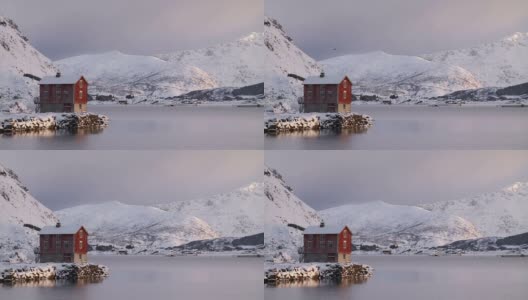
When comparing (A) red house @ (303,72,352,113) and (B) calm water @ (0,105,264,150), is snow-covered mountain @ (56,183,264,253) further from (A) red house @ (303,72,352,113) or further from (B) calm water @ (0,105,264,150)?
(A) red house @ (303,72,352,113)

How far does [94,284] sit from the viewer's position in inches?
2741

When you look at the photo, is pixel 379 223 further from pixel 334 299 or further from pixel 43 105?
pixel 334 299

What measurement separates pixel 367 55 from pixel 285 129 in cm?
9419

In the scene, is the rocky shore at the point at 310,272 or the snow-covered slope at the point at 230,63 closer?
the rocky shore at the point at 310,272

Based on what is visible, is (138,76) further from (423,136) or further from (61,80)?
(423,136)

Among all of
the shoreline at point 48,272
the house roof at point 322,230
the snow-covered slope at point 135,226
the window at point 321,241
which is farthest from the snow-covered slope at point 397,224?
the shoreline at point 48,272

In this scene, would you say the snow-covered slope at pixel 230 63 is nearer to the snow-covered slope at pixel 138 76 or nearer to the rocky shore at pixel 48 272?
the snow-covered slope at pixel 138 76

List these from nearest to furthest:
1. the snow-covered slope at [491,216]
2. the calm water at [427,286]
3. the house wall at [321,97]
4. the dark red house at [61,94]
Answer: the calm water at [427,286]
the house wall at [321,97]
the dark red house at [61,94]
the snow-covered slope at [491,216]

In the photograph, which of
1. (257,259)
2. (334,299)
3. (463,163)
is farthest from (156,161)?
(334,299)

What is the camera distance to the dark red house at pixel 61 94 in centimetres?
9300

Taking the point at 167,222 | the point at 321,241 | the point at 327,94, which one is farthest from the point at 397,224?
the point at 321,241

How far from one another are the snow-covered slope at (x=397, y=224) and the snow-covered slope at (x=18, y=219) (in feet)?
68.3

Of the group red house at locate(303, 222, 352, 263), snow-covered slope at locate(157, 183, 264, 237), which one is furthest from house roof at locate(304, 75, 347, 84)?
snow-covered slope at locate(157, 183, 264, 237)

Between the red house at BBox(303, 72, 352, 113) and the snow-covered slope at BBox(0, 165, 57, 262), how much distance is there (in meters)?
19.1
